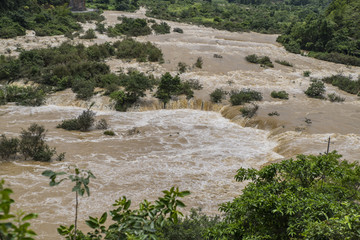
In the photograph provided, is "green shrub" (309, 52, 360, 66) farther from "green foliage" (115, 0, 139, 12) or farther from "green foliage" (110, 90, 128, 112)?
"green foliage" (115, 0, 139, 12)

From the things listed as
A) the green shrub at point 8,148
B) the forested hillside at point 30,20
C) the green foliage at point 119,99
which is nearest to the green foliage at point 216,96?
the green foliage at point 119,99

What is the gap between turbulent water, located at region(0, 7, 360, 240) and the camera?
8.70 metres

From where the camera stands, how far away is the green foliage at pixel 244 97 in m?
16.5

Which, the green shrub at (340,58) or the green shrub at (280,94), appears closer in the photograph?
the green shrub at (280,94)

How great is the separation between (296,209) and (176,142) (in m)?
8.99

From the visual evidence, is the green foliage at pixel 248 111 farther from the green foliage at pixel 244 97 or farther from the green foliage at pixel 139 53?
the green foliage at pixel 139 53

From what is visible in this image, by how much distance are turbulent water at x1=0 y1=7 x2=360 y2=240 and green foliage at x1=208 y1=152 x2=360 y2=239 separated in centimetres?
375

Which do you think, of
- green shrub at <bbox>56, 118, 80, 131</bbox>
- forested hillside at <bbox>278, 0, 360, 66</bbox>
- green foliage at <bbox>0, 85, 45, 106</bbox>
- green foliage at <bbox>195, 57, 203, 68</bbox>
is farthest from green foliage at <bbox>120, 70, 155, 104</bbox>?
forested hillside at <bbox>278, 0, 360, 66</bbox>

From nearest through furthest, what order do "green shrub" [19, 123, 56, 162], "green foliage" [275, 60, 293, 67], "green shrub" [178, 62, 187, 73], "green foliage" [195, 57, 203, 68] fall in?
"green shrub" [19, 123, 56, 162], "green shrub" [178, 62, 187, 73], "green foliage" [195, 57, 203, 68], "green foliage" [275, 60, 293, 67]

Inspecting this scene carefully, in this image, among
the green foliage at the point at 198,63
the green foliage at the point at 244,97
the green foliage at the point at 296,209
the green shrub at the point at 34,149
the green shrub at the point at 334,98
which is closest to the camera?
the green foliage at the point at 296,209

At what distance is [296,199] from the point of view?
4.13 m

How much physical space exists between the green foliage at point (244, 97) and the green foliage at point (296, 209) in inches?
447

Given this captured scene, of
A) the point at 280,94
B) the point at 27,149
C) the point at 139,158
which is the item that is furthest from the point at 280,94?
the point at 27,149

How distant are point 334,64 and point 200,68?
1450 centimetres
